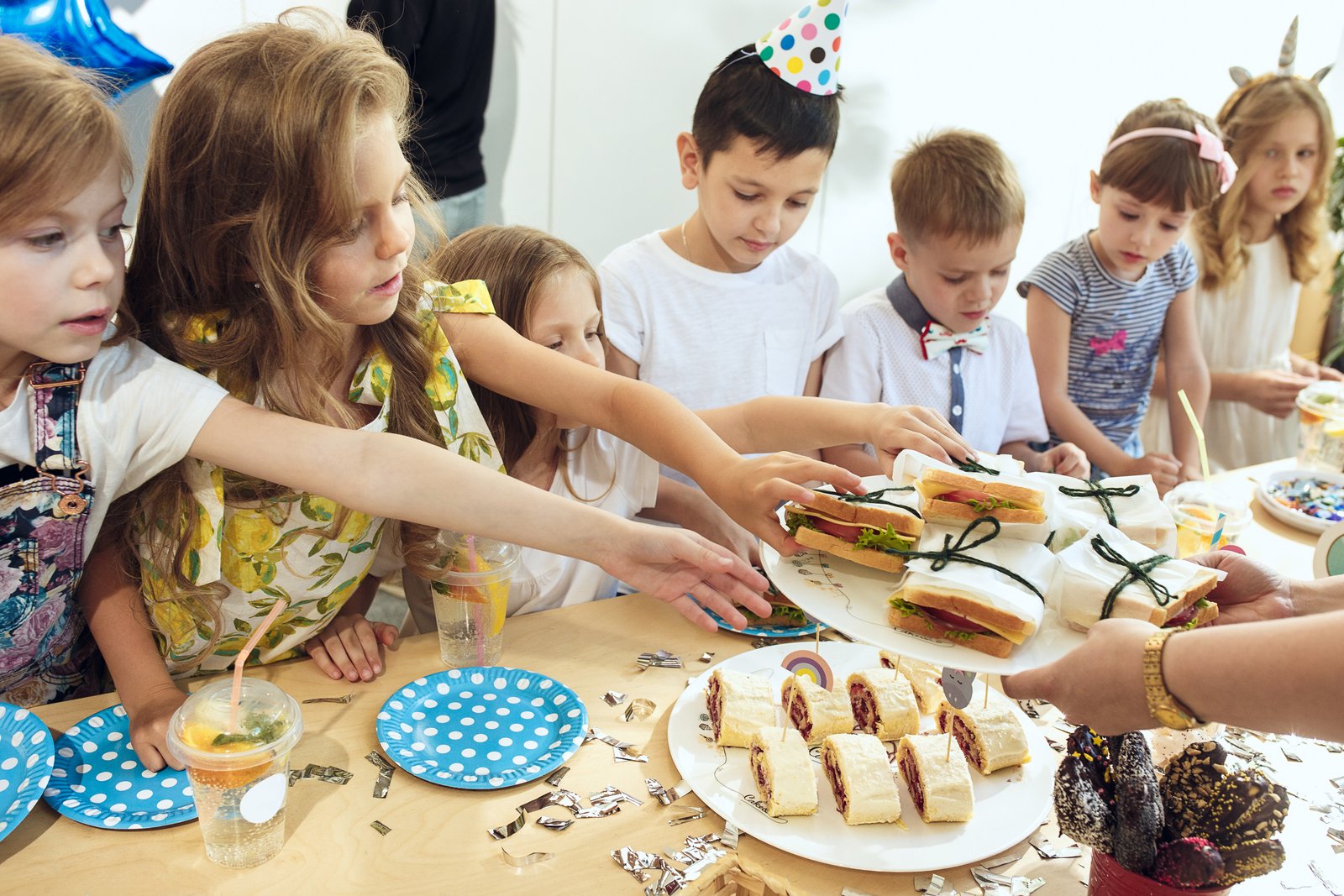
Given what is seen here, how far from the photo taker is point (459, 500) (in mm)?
1427

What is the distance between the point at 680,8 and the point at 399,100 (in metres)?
2.71

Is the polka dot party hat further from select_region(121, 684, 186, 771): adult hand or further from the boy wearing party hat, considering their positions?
select_region(121, 684, 186, 771): adult hand

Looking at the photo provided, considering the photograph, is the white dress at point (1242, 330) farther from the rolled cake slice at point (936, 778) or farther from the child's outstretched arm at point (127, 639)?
the child's outstretched arm at point (127, 639)

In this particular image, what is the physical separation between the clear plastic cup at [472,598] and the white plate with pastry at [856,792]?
0.32 meters

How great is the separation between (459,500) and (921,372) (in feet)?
4.65

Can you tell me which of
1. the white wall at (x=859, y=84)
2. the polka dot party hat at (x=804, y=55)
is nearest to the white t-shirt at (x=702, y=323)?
the polka dot party hat at (x=804, y=55)

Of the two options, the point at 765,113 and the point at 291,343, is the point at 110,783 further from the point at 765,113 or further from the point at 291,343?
the point at 765,113

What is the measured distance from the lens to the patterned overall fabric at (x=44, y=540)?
1.24 metres

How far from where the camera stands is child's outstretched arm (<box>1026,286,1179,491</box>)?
2.92m

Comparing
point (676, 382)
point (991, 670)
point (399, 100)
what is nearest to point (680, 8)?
point (676, 382)

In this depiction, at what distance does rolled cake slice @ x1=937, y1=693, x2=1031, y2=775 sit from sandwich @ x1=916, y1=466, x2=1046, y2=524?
0.28 meters

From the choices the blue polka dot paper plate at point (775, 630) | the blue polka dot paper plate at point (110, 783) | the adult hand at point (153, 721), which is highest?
the blue polka dot paper plate at point (775, 630)

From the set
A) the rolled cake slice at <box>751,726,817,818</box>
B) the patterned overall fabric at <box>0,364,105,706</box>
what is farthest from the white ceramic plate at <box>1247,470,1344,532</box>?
the patterned overall fabric at <box>0,364,105,706</box>

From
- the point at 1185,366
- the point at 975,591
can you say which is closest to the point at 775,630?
the point at 975,591
